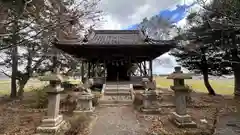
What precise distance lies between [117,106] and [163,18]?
919 inches

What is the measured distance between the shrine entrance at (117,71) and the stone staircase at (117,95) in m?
4.01

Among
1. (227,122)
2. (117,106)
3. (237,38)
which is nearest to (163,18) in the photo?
(237,38)

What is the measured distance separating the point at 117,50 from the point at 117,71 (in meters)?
3.14

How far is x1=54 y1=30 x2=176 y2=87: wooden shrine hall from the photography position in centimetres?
1348

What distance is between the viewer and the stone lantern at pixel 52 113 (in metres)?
6.19

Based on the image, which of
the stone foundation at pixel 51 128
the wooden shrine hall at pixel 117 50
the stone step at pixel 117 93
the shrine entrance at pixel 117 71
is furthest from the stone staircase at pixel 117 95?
the stone foundation at pixel 51 128

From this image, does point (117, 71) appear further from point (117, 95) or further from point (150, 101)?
point (150, 101)

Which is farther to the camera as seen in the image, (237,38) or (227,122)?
(237,38)

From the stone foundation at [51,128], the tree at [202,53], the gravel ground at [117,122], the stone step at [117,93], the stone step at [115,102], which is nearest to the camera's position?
the stone foundation at [51,128]

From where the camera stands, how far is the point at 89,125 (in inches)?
284

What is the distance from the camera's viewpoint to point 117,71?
17656 mm

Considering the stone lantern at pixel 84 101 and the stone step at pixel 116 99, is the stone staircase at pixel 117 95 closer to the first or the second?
the stone step at pixel 116 99

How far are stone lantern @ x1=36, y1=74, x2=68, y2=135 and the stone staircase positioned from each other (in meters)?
4.37

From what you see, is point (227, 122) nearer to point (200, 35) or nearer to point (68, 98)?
point (68, 98)
